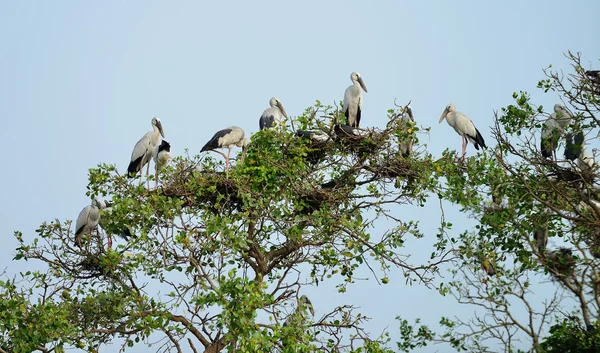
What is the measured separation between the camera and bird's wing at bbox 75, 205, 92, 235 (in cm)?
1222

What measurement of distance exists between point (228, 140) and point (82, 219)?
2532 millimetres

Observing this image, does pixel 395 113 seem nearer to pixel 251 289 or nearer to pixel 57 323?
pixel 251 289

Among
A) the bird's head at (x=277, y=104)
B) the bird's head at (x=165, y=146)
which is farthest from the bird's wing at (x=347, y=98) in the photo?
the bird's head at (x=165, y=146)

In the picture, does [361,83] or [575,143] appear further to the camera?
[361,83]

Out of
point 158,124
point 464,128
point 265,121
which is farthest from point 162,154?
point 464,128

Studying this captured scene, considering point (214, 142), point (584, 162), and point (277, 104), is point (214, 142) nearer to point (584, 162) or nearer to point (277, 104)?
point (277, 104)

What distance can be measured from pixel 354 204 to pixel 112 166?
10.0ft

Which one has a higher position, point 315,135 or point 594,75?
point 315,135

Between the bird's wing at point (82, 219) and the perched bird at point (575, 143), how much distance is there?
6.99m

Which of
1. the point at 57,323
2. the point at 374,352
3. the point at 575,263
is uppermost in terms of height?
the point at 57,323

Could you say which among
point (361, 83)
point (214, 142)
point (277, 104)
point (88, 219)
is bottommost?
point (88, 219)

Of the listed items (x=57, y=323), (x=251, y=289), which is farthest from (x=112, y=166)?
(x=251, y=289)

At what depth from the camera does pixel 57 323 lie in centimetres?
816

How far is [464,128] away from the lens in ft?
45.2
